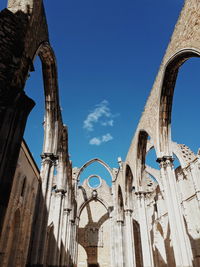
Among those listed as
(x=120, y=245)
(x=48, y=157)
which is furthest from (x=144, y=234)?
(x=120, y=245)

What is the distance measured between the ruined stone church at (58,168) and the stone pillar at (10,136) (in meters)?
0.01

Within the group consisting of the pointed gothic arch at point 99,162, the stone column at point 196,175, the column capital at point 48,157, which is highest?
the pointed gothic arch at point 99,162

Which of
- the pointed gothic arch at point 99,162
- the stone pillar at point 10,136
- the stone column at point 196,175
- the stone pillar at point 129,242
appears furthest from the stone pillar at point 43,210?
the pointed gothic arch at point 99,162

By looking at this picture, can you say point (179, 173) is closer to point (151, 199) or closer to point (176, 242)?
point (151, 199)

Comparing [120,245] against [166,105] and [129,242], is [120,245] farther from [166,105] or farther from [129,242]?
[166,105]

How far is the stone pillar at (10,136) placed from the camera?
282cm

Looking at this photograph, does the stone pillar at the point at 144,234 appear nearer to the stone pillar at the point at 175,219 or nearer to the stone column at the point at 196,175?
the stone pillar at the point at 175,219

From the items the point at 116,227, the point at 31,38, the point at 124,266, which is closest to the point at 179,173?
the point at 116,227

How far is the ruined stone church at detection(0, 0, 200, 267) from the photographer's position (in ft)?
11.3

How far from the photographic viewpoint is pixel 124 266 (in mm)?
14875

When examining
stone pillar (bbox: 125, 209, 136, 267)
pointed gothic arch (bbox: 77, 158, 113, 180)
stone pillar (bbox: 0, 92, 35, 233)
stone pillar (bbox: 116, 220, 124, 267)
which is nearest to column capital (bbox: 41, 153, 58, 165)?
stone pillar (bbox: 0, 92, 35, 233)

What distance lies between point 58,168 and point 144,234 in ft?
17.5

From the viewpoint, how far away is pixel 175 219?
682cm

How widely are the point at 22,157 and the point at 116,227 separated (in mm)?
10002
